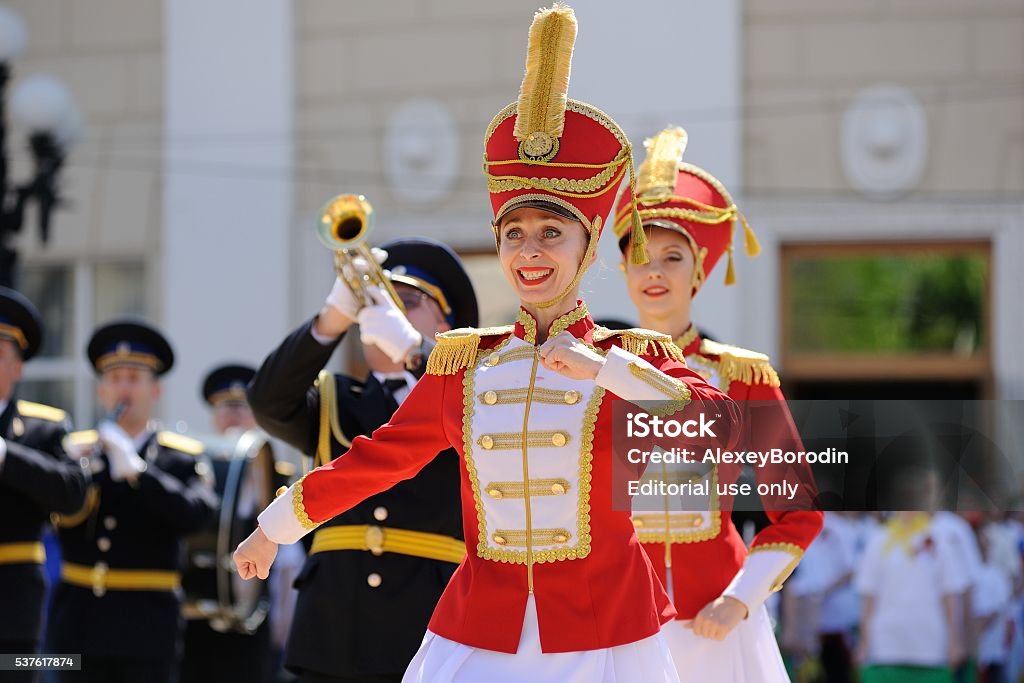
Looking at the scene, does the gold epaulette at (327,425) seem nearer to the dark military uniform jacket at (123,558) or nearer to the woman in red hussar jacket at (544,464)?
the woman in red hussar jacket at (544,464)

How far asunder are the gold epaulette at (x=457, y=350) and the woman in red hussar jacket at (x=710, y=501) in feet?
2.09

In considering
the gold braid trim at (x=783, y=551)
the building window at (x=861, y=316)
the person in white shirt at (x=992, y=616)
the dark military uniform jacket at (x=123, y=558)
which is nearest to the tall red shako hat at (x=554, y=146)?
the gold braid trim at (x=783, y=551)

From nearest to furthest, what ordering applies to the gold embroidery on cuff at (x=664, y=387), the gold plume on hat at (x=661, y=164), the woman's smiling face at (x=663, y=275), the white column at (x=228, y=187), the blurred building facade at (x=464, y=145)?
the gold embroidery on cuff at (x=664, y=387) < the woman's smiling face at (x=663, y=275) < the gold plume on hat at (x=661, y=164) < the blurred building facade at (x=464, y=145) < the white column at (x=228, y=187)

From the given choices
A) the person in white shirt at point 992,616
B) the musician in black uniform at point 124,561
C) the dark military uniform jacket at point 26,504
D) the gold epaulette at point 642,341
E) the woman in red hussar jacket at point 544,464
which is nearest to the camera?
the woman in red hussar jacket at point 544,464

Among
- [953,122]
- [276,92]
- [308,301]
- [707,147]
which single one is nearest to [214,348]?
[308,301]

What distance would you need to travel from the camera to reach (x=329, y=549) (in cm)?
516

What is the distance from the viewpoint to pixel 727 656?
4.80 meters

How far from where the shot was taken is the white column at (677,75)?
38.1 feet

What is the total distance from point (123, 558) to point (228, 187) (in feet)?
18.2

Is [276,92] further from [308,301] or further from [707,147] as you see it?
[707,147]

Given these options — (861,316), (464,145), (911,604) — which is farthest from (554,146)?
(861,316)

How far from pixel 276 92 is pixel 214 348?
1919 mm

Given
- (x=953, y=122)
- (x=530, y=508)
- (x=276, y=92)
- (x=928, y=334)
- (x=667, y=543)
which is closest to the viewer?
(x=530, y=508)

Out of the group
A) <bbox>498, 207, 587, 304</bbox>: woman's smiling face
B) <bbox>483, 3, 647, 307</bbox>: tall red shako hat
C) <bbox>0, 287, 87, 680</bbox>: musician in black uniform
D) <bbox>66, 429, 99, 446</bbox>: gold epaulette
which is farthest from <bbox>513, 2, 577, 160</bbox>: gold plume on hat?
<bbox>66, 429, 99, 446</bbox>: gold epaulette
